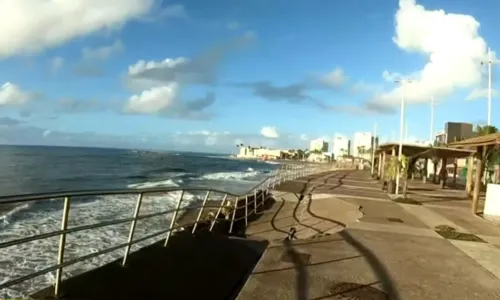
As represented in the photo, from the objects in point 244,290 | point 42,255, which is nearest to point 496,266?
point 244,290

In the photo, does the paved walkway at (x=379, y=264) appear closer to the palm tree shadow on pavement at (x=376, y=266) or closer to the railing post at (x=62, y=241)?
the palm tree shadow on pavement at (x=376, y=266)

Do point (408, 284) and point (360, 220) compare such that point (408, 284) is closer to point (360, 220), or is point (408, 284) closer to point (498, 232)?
point (360, 220)

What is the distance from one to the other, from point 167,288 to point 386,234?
7.20 m

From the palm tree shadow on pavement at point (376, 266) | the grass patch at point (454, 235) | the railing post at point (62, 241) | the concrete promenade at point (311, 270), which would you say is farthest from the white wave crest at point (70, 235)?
the grass patch at point (454, 235)

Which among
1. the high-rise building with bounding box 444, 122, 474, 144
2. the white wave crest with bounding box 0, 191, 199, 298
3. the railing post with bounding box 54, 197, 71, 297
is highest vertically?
the high-rise building with bounding box 444, 122, 474, 144

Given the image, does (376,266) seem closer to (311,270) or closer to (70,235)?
(311,270)

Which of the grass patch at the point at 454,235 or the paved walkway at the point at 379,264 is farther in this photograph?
the grass patch at the point at 454,235

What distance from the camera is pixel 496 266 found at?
330 inches

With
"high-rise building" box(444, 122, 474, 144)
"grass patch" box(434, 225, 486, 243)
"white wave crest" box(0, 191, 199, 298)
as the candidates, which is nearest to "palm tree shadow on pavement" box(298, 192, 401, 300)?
"grass patch" box(434, 225, 486, 243)

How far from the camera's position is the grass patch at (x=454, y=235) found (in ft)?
37.6

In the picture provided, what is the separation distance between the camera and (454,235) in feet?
39.0

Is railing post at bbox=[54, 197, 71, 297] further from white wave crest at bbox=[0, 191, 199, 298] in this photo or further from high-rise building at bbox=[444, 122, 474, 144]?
high-rise building at bbox=[444, 122, 474, 144]

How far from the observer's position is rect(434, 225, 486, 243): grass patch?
11.5m

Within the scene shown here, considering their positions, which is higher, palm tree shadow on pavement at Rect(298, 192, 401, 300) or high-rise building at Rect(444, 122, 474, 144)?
high-rise building at Rect(444, 122, 474, 144)
